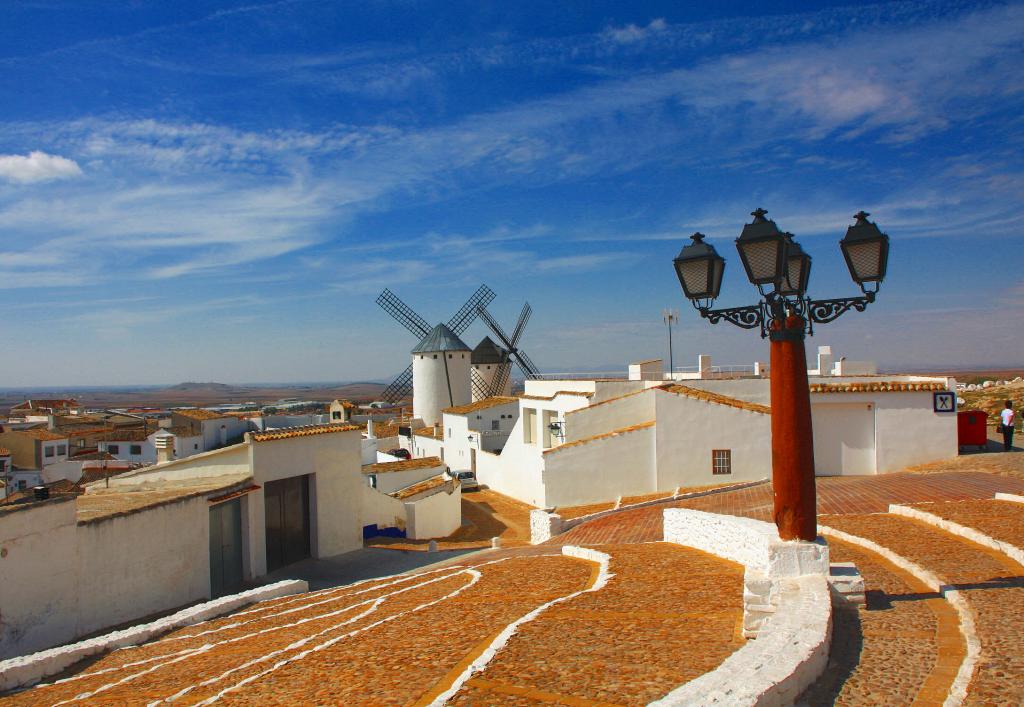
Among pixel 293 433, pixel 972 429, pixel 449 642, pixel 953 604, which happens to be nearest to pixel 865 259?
pixel 953 604

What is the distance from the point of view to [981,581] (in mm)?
7066

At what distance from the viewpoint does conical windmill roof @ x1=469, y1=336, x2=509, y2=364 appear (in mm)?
54438

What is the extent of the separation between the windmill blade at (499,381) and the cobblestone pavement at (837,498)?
38141mm

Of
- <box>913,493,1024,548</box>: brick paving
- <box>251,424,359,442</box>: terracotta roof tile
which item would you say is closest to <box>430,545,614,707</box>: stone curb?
<box>913,493,1024,548</box>: brick paving

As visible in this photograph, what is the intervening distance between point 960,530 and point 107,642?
11.7 metres

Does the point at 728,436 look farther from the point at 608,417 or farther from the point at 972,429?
the point at 972,429

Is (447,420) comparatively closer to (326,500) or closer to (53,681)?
(326,500)

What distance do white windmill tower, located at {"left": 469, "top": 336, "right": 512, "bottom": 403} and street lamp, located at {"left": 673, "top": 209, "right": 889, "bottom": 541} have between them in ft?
151

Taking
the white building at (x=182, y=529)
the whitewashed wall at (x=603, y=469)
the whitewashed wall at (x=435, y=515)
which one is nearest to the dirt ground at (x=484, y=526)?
the whitewashed wall at (x=435, y=515)

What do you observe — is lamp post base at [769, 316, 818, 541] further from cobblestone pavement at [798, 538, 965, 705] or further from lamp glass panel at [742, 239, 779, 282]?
cobblestone pavement at [798, 538, 965, 705]

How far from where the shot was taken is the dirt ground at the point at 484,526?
21.8 metres

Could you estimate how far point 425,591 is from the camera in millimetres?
10453

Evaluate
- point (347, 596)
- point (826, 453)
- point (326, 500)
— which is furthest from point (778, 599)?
point (326, 500)

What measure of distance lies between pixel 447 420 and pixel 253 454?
21555 millimetres
